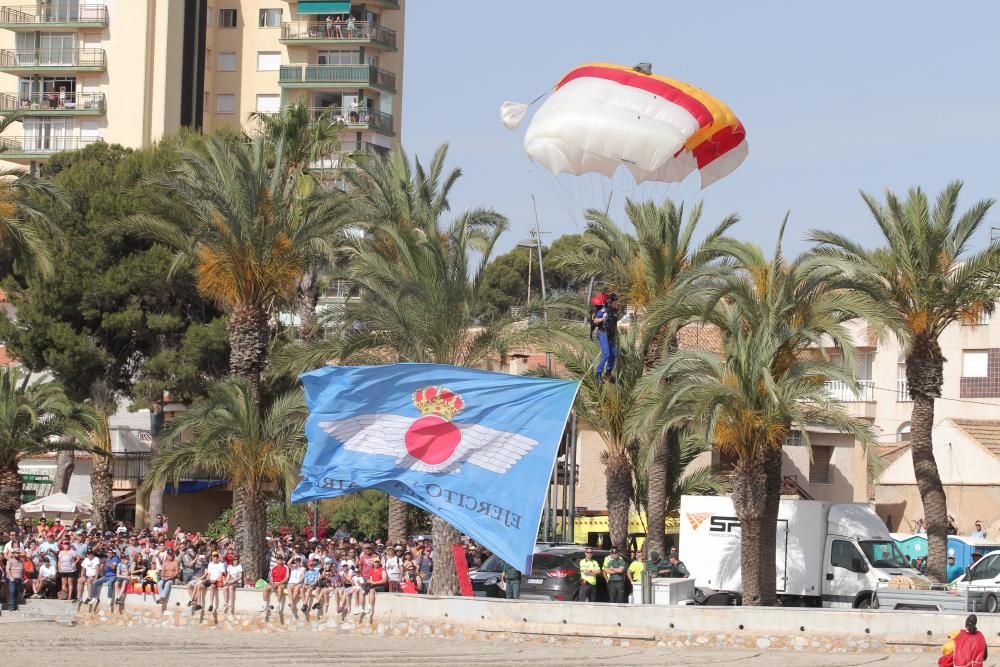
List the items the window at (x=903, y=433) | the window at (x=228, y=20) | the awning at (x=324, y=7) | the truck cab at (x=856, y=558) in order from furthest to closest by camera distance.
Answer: the window at (x=228, y=20) < the awning at (x=324, y=7) < the window at (x=903, y=433) < the truck cab at (x=856, y=558)

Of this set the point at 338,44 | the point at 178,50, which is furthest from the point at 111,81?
the point at 338,44

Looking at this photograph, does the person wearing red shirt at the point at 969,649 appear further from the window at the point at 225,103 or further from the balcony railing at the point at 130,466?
the window at the point at 225,103

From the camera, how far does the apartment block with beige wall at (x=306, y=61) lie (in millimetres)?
76688

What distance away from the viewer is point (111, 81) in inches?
2876

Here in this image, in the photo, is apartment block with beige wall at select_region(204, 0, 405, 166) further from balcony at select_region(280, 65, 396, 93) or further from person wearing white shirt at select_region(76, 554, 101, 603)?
person wearing white shirt at select_region(76, 554, 101, 603)

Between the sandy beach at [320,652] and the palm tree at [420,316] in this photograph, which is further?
the palm tree at [420,316]

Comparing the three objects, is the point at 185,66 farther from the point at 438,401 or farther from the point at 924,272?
the point at 438,401

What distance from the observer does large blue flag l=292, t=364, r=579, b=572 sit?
19050 millimetres

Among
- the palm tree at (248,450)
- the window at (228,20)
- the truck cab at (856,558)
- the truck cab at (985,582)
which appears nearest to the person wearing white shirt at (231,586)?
the palm tree at (248,450)

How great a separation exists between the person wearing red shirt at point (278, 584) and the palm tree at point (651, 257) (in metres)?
8.37

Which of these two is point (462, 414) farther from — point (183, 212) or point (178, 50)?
point (178, 50)

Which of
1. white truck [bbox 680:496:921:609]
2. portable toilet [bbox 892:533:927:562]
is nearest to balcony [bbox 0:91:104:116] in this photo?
portable toilet [bbox 892:533:927:562]

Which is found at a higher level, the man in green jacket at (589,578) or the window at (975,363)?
the window at (975,363)

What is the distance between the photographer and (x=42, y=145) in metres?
74.0
